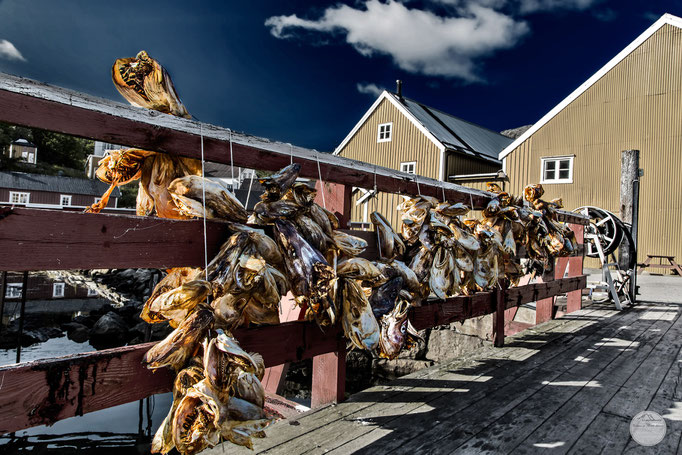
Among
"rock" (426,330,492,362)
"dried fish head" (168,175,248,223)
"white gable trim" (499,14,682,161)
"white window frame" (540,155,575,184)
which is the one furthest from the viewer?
"white window frame" (540,155,575,184)

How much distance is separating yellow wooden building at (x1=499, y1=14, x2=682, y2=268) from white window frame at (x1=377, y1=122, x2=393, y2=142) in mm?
6482

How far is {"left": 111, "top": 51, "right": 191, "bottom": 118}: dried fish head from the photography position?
4.95 feet

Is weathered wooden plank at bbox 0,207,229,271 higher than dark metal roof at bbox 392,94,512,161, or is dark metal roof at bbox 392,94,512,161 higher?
dark metal roof at bbox 392,94,512,161

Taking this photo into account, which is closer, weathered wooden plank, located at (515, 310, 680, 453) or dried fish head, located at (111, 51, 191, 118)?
dried fish head, located at (111, 51, 191, 118)

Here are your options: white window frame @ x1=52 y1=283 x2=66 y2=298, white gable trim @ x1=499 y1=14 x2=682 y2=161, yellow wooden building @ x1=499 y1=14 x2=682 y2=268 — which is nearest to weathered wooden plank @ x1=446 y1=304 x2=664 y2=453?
yellow wooden building @ x1=499 y1=14 x2=682 y2=268

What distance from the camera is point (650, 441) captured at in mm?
2113

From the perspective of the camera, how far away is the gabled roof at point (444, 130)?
63.3 feet

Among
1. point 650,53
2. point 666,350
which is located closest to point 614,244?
point 666,350

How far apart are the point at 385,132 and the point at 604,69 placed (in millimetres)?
9259

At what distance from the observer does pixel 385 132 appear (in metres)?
20.6

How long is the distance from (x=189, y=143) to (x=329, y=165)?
2.59 ft

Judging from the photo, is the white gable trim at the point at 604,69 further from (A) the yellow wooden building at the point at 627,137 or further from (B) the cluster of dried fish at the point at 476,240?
(B) the cluster of dried fish at the point at 476,240

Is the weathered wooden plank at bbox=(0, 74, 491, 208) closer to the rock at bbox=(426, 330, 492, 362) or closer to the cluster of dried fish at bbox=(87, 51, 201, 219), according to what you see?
the cluster of dried fish at bbox=(87, 51, 201, 219)

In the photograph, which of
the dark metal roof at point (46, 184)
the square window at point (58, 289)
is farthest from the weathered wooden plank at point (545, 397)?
the dark metal roof at point (46, 184)
